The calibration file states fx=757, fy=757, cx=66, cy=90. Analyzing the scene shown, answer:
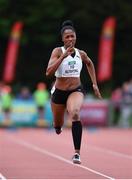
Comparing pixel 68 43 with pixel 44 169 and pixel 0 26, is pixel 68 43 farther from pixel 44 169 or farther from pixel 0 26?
pixel 0 26

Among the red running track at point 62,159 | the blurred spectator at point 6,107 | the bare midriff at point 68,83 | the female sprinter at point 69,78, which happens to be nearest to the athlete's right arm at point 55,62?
the female sprinter at point 69,78

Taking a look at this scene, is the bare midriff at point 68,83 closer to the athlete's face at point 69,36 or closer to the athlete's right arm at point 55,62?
the athlete's right arm at point 55,62

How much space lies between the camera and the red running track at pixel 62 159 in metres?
11.3

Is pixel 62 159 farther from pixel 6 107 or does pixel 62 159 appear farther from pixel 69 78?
pixel 6 107

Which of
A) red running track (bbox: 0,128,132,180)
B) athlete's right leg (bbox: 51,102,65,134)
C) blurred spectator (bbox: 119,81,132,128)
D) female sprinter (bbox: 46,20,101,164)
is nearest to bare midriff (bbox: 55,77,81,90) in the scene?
female sprinter (bbox: 46,20,101,164)

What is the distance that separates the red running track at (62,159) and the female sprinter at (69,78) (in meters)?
0.69

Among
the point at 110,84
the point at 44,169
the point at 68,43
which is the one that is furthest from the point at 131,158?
the point at 110,84

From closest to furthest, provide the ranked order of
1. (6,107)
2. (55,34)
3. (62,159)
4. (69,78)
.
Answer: (69,78), (62,159), (6,107), (55,34)

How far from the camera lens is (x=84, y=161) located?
45.7 ft

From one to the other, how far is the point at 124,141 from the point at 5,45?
21.3 m

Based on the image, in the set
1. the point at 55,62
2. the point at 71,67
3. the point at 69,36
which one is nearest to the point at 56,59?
the point at 55,62

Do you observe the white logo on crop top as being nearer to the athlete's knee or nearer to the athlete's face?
the athlete's face

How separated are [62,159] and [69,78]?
11.6 feet

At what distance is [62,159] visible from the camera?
14.3m
